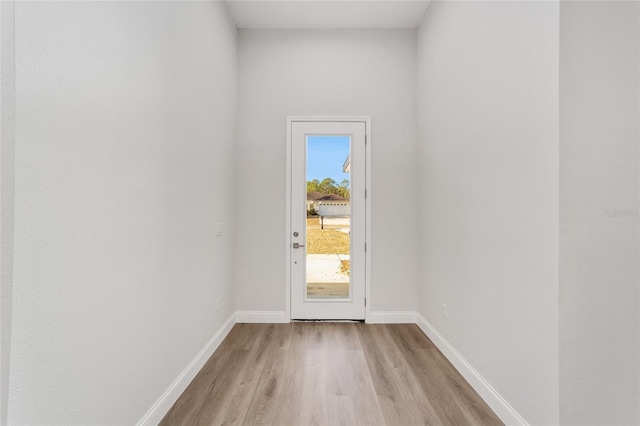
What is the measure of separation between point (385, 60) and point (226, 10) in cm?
173

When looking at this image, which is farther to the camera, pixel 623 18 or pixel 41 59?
pixel 623 18

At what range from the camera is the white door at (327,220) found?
3.42m

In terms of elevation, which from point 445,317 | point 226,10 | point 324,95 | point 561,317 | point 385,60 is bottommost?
point 445,317

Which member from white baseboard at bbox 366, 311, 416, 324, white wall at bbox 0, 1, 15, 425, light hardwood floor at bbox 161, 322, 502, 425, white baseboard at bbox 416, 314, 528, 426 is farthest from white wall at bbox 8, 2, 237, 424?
white baseboard at bbox 416, 314, 528, 426

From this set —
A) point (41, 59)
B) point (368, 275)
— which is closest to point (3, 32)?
point (41, 59)

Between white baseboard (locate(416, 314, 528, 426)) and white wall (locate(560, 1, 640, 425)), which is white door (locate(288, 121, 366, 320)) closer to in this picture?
white baseboard (locate(416, 314, 528, 426))

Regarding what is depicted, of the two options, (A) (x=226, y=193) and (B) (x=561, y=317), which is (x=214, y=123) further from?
(B) (x=561, y=317)

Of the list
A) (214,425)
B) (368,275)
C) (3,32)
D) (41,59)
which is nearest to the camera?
(3,32)

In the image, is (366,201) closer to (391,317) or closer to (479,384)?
(391,317)

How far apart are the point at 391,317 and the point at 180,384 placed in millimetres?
2179

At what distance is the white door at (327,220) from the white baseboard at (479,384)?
92 centimetres

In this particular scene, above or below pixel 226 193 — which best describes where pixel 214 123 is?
above

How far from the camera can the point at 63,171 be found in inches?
44.1

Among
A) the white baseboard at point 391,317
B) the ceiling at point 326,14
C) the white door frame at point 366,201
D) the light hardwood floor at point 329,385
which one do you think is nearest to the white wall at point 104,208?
the light hardwood floor at point 329,385
